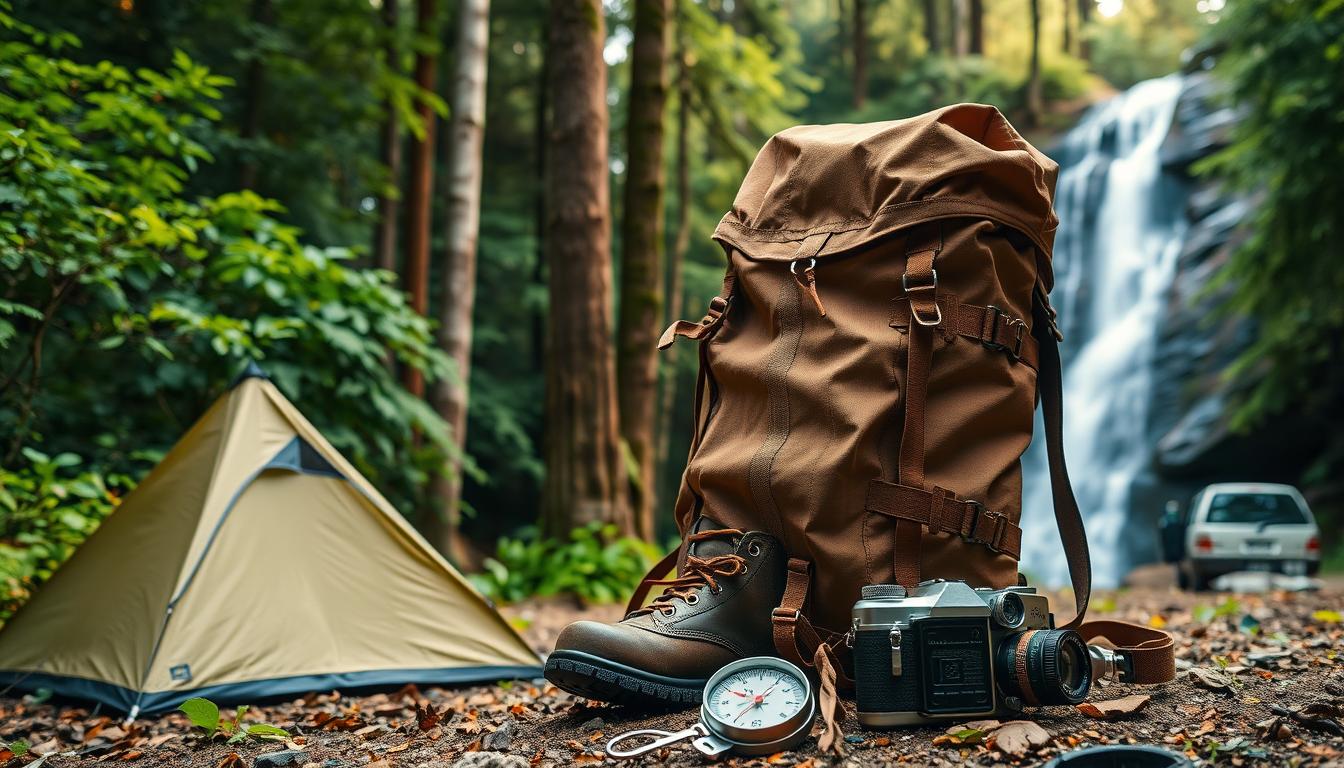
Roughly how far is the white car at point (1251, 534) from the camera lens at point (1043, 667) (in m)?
8.52

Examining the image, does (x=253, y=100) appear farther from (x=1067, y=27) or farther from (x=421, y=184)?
(x=1067, y=27)

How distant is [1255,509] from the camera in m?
9.76

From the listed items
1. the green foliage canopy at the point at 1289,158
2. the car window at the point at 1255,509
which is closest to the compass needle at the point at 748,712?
the green foliage canopy at the point at 1289,158

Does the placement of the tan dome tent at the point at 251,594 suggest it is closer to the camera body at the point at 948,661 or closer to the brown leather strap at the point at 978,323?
the camera body at the point at 948,661

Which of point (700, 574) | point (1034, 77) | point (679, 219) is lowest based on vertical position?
point (700, 574)

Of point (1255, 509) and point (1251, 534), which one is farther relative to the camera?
point (1255, 509)

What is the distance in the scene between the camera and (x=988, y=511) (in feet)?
8.27

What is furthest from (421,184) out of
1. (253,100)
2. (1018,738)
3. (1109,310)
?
(1109,310)

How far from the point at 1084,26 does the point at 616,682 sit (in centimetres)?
3540

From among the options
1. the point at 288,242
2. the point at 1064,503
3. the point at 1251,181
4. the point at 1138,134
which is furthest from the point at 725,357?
the point at 1138,134

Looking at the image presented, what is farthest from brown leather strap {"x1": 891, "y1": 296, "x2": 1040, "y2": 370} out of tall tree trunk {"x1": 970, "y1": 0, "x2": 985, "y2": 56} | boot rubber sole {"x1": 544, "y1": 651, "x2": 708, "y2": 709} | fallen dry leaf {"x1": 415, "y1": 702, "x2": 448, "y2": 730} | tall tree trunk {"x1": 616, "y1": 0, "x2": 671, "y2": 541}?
tall tree trunk {"x1": 970, "y1": 0, "x2": 985, "y2": 56}

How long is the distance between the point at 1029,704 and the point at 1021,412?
0.76 metres

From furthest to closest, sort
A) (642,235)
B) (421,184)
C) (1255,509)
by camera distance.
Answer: (421,184) < (1255,509) < (642,235)

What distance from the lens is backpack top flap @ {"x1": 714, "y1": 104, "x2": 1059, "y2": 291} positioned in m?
2.50
